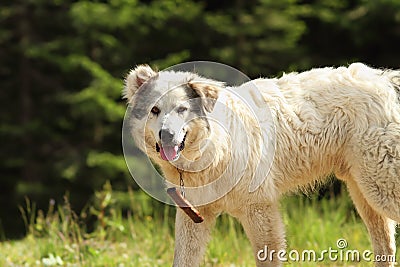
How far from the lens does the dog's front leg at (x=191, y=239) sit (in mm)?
4641

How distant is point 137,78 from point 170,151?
605mm

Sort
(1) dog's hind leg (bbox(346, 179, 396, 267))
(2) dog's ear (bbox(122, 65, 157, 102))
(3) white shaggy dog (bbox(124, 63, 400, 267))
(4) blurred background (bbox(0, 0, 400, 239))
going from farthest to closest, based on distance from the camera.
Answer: (4) blurred background (bbox(0, 0, 400, 239)) → (1) dog's hind leg (bbox(346, 179, 396, 267)) → (2) dog's ear (bbox(122, 65, 157, 102)) → (3) white shaggy dog (bbox(124, 63, 400, 267))

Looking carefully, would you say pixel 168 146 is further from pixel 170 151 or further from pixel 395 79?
pixel 395 79

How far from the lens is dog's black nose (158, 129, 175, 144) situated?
13.8 ft

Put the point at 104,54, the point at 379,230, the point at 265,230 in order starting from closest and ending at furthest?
the point at 265,230, the point at 379,230, the point at 104,54

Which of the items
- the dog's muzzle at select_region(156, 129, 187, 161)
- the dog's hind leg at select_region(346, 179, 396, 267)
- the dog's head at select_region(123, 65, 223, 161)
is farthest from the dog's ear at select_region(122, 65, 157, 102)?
the dog's hind leg at select_region(346, 179, 396, 267)

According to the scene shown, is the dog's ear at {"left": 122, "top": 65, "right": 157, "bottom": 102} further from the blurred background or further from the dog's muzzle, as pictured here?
the blurred background

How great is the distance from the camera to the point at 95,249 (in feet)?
19.8

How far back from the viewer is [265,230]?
4.62m

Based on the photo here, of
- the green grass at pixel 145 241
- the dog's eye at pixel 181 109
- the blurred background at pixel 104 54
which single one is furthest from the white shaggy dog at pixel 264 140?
the blurred background at pixel 104 54

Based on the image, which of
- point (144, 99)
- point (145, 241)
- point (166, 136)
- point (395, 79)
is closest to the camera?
point (166, 136)

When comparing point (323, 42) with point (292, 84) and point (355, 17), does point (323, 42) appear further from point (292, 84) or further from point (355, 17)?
point (292, 84)

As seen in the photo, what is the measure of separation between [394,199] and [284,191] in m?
0.74

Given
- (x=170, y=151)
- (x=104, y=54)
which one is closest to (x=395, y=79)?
(x=170, y=151)
